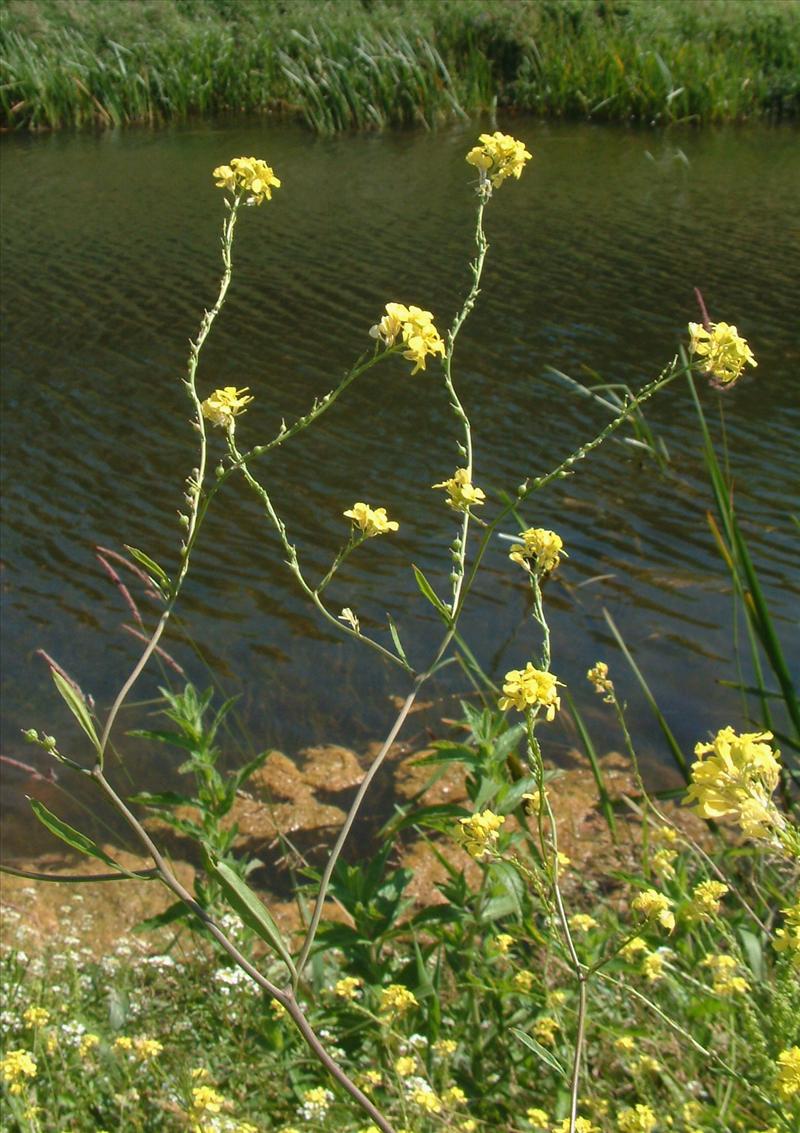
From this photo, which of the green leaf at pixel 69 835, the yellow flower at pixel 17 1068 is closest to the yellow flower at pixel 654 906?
the green leaf at pixel 69 835

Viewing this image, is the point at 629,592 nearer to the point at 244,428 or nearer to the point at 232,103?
the point at 244,428

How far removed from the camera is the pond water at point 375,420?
4562 millimetres

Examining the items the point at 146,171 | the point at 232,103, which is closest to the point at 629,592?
the point at 146,171

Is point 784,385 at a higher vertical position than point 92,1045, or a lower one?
lower

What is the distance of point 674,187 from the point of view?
10867 mm

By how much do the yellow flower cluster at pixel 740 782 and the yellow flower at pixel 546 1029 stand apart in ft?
3.13

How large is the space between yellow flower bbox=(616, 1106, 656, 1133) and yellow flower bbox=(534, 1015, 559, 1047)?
21 centimetres

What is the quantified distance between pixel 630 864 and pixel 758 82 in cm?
1309

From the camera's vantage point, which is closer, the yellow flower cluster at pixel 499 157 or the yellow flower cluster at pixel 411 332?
the yellow flower cluster at pixel 411 332

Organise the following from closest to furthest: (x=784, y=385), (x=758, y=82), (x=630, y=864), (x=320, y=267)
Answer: (x=630, y=864)
(x=784, y=385)
(x=320, y=267)
(x=758, y=82)

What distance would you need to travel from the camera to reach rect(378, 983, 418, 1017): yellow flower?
1.97 m

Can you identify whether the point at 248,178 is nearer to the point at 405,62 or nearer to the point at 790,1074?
the point at 790,1074

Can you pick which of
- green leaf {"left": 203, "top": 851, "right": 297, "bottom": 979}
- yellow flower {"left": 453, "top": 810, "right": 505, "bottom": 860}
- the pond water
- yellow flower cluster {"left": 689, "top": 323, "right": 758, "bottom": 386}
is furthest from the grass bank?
green leaf {"left": 203, "top": 851, "right": 297, "bottom": 979}

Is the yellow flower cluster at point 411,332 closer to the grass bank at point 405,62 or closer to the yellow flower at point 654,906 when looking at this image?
the yellow flower at point 654,906
